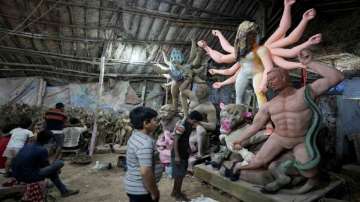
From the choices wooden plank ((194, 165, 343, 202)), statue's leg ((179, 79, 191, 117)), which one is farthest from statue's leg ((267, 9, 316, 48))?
statue's leg ((179, 79, 191, 117))

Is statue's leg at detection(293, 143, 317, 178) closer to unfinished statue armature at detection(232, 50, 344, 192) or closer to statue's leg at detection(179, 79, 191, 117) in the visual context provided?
unfinished statue armature at detection(232, 50, 344, 192)

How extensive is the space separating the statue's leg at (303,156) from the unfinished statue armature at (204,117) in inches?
105

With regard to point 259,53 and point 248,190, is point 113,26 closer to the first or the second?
point 259,53

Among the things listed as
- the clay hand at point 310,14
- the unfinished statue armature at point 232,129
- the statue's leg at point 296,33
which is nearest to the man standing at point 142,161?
the unfinished statue armature at point 232,129

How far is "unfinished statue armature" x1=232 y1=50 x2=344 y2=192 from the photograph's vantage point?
375 cm

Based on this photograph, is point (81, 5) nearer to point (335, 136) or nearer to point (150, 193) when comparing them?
point (150, 193)

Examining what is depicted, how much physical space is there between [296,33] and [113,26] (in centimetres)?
607

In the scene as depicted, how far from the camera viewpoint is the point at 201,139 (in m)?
6.46

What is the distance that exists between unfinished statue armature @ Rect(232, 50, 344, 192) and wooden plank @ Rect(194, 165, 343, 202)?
0.15 m

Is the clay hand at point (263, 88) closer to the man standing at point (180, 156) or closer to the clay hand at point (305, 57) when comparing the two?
the clay hand at point (305, 57)

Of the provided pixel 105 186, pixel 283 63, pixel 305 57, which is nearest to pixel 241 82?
pixel 283 63

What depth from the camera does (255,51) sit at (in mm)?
5176

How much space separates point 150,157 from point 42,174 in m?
2.32

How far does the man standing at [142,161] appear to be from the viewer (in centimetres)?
268
